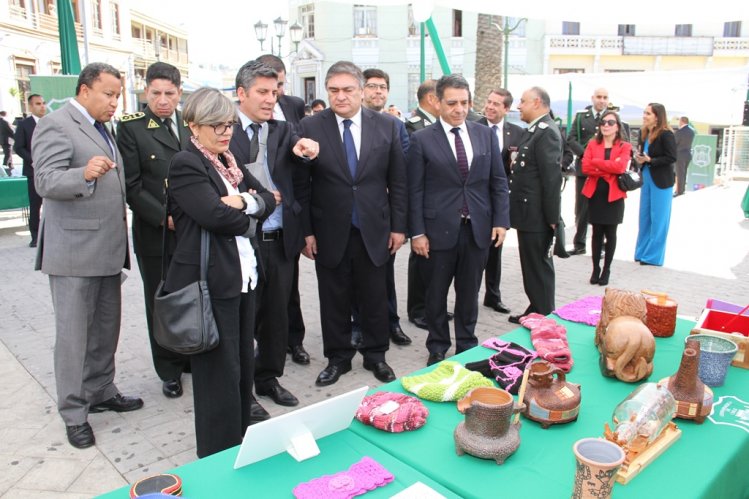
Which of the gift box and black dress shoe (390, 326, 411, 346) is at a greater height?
the gift box

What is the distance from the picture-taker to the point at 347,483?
1.53 metres

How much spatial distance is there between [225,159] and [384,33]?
3192cm

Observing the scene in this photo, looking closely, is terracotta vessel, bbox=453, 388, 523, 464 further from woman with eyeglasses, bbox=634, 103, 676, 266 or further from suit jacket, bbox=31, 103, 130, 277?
woman with eyeglasses, bbox=634, 103, 676, 266

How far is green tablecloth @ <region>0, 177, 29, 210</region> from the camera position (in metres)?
8.97

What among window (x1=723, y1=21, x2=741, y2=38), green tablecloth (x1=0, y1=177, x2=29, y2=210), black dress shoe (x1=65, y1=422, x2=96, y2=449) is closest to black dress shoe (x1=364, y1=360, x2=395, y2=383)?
black dress shoe (x1=65, y1=422, x2=96, y2=449)

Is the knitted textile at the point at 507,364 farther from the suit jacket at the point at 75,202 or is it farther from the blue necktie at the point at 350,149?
the suit jacket at the point at 75,202

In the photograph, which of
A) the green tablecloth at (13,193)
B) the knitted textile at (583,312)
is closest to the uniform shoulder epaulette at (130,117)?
the knitted textile at (583,312)

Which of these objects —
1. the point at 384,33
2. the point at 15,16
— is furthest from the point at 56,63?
the point at 384,33

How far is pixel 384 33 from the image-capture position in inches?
1273

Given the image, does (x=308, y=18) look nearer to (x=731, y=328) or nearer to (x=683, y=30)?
(x=683, y=30)

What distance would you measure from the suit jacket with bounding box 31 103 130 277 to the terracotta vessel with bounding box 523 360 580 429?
2180mm

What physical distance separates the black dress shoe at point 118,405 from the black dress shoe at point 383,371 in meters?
1.45

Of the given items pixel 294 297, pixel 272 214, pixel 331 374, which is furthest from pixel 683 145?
pixel 272 214

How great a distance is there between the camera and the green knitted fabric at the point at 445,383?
2.05 m
